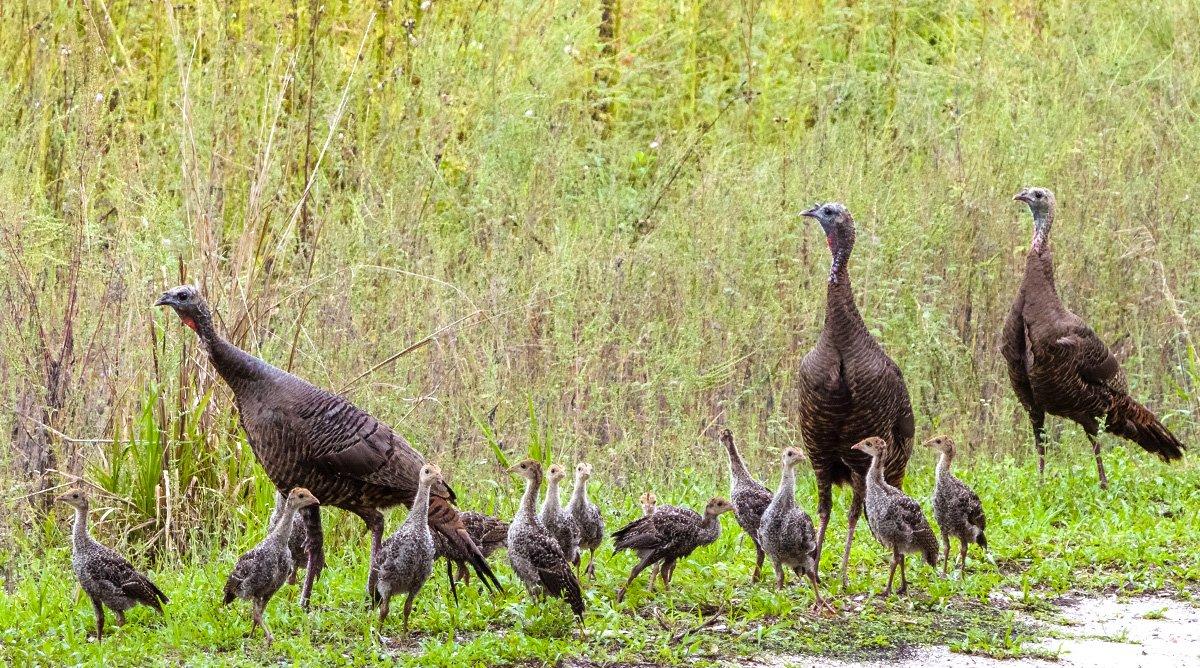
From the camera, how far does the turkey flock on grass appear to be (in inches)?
245

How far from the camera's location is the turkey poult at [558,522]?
680cm

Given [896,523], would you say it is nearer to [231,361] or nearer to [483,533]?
[483,533]

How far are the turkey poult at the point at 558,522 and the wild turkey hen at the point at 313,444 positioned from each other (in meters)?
0.35

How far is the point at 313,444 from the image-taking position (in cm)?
664

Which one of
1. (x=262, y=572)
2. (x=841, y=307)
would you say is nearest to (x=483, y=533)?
(x=262, y=572)

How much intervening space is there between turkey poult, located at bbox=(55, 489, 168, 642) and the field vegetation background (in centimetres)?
21

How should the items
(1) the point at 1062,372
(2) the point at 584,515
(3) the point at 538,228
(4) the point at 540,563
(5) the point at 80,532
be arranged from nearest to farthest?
(4) the point at 540,563 < (5) the point at 80,532 < (2) the point at 584,515 < (1) the point at 1062,372 < (3) the point at 538,228

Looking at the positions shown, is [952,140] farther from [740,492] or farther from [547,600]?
[547,600]

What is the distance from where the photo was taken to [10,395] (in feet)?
26.8

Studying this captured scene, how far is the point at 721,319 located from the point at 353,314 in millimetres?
2552

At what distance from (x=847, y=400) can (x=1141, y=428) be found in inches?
120

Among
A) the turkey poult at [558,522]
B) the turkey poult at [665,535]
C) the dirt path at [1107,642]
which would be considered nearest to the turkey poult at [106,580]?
the turkey poult at [558,522]

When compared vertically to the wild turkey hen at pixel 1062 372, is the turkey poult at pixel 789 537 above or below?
below

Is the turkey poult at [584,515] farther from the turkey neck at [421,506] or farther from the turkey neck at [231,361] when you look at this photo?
the turkey neck at [231,361]
